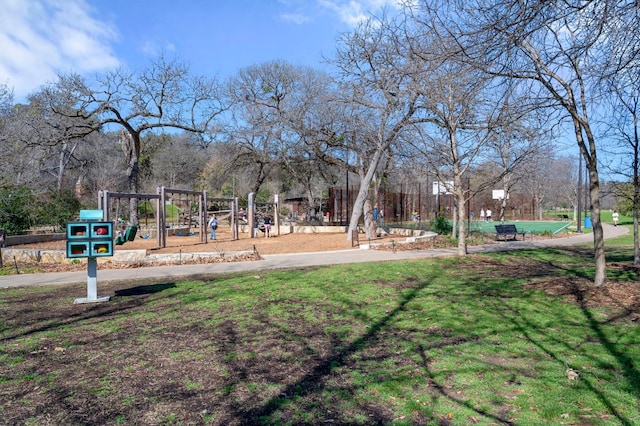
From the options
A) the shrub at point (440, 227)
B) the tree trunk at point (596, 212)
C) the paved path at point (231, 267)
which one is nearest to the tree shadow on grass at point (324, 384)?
the tree trunk at point (596, 212)

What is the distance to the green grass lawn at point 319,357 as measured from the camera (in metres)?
3.87

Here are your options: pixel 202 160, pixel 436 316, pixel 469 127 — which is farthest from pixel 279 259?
pixel 202 160

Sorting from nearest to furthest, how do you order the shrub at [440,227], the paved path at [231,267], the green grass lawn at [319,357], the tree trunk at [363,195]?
the green grass lawn at [319,357] < the paved path at [231,267] < the tree trunk at [363,195] < the shrub at [440,227]

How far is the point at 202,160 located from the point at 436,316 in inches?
2151

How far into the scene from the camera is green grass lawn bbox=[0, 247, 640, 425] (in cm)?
387

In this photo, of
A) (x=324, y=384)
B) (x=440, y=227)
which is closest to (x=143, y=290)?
(x=324, y=384)

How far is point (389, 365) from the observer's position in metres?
4.98

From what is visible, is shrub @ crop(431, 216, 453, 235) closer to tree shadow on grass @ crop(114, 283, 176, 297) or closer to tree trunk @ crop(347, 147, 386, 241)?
tree trunk @ crop(347, 147, 386, 241)

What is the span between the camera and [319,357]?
5246 millimetres

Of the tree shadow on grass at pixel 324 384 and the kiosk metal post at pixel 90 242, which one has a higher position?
the kiosk metal post at pixel 90 242

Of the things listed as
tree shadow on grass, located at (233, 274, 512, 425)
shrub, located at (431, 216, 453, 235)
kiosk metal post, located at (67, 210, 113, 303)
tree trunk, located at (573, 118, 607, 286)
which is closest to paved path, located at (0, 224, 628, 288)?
kiosk metal post, located at (67, 210, 113, 303)

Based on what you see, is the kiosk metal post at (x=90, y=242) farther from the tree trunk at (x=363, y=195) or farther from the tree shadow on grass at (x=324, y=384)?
the tree trunk at (x=363, y=195)

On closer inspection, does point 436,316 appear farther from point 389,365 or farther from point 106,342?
point 106,342

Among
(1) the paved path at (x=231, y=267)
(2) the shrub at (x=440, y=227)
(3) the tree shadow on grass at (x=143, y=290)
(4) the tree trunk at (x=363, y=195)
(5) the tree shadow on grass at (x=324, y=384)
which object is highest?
(4) the tree trunk at (x=363, y=195)
